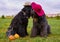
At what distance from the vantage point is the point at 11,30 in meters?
11.0

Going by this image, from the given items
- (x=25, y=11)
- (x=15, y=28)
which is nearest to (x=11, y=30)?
(x=15, y=28)

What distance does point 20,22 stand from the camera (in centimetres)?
1093

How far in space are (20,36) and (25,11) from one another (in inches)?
42.1

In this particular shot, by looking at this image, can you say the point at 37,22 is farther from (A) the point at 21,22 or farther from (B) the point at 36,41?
(B) the point at 36,41

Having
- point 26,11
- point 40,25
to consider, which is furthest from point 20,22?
point 40,25

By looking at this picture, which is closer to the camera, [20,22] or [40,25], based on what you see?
[20,22]

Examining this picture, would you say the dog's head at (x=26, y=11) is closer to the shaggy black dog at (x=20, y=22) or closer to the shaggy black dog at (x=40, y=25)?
the shaggy black dog at (x=20, y=22)

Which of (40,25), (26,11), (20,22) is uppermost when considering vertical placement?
(26,11)

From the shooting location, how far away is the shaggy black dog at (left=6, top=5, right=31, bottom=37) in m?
10.9

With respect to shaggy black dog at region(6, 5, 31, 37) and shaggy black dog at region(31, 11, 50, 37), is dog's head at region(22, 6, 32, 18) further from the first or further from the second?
shaggy black dog at region(31, 11, 50, 37)

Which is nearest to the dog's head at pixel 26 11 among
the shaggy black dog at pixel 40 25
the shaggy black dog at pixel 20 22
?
the shaggy black dog at pixel 20 22

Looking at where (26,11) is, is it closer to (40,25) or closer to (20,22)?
(20,22)

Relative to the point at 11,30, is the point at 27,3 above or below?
above

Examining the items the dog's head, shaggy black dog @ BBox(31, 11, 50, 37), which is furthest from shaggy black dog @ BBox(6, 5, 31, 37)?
shaggy black dog @ BBox(31, 11, 50, 37)
